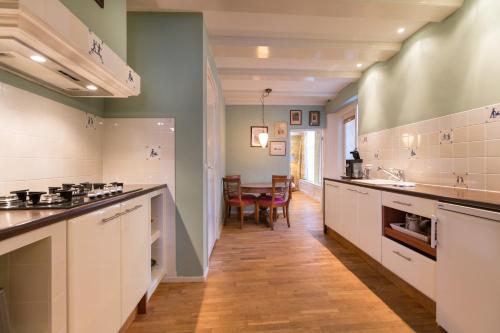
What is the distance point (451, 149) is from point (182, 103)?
2.46 m

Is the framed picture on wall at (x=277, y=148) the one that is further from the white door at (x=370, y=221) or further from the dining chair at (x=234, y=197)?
the white door at (x=370, y=221)

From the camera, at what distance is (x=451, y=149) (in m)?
2.14

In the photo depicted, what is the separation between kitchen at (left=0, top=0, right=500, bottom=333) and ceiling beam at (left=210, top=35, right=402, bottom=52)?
0.04 feet

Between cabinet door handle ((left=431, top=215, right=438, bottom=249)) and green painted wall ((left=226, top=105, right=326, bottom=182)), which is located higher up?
green painted wall ((left=226, top=105, right=326, bottom=182))

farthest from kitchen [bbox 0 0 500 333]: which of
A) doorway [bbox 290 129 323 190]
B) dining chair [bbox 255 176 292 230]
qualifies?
doorway [bbox 290 129 323 190]

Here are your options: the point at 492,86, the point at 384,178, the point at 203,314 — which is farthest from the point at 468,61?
the point at 203,314

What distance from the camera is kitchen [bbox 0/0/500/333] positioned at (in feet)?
3.51

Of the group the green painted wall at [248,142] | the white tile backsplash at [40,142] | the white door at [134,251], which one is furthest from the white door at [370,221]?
the green painted wall at [248,142]

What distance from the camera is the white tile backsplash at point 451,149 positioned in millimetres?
1814

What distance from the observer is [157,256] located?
221 centimetres

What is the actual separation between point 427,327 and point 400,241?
23.8 inches

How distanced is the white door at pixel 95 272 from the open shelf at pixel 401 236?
2005 millimetres

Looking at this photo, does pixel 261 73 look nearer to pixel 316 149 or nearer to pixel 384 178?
pixel 384 178

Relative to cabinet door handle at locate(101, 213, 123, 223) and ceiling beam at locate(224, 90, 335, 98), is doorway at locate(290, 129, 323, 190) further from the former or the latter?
cabinet door handle at locate(101, 213, 123, 223)
